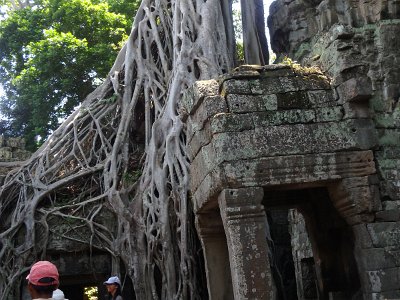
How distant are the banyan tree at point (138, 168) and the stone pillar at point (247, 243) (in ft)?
8.19

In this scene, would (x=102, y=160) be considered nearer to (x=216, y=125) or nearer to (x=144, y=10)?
(x=144, y=10)

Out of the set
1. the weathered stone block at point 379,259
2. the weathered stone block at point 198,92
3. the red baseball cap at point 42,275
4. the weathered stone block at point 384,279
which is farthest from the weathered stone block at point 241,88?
the red baseball cap at point 42,275

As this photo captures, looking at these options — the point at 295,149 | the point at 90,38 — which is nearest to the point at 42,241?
the point at 295,149

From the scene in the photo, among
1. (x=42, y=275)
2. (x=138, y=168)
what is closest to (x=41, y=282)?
(x=42, y=275)

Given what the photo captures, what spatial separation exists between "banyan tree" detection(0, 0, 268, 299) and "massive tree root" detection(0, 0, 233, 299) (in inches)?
0.6

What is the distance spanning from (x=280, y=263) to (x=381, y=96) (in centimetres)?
516

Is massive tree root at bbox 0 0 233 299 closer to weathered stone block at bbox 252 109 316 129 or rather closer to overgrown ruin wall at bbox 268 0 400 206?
overgrown ruin wall at bbox 268 0 400 206

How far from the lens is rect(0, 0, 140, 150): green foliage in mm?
11688

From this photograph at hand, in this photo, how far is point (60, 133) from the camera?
917cm

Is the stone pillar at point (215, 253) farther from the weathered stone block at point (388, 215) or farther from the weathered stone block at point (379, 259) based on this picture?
the weathered stone block at point (388, 215)

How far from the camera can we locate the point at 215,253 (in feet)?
17.0

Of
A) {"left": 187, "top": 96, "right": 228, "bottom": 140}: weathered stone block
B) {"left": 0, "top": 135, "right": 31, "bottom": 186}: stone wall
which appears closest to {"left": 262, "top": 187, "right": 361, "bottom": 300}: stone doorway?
{"left": 187, "top": 96, "right": 228, "bottom": 140}: weathered stone block

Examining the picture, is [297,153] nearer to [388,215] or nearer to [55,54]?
[388,215]

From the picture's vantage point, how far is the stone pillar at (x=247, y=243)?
13.2 ft
